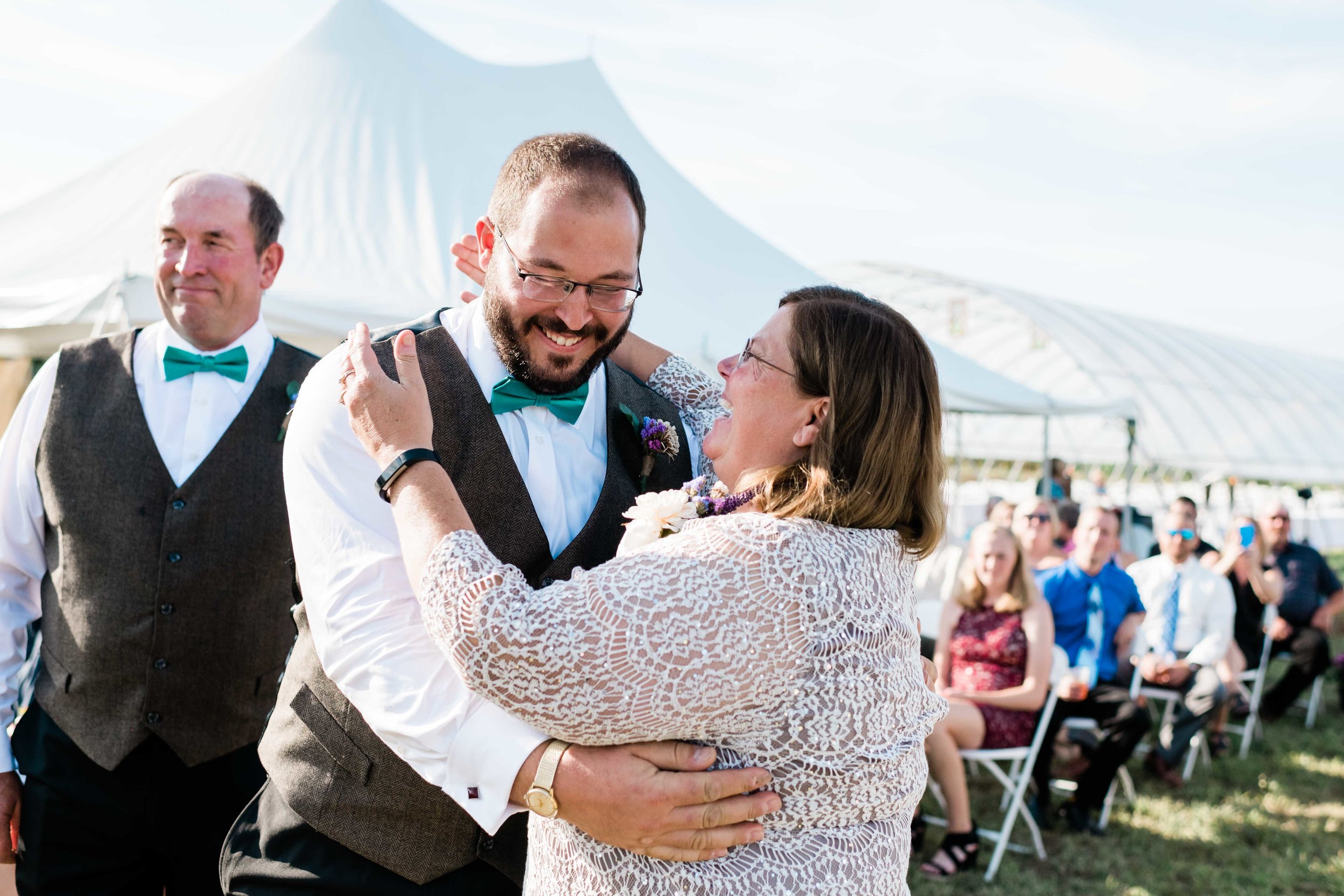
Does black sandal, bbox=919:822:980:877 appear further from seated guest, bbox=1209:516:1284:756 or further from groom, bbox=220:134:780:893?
seated guest, bbox=1209:516:1284:756

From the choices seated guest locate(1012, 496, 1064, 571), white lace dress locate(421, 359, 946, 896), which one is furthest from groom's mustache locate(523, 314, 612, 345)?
seated guest locate(1012, 496, 1064, 571)

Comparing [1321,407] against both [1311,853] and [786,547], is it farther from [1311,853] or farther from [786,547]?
→ [786,547]


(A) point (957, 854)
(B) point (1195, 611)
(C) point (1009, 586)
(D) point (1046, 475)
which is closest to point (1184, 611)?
(B) point (1195, 611)

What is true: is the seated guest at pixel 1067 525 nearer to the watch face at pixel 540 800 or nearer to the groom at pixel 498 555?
the groom at pixel 498 555

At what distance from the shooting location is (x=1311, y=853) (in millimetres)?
5121

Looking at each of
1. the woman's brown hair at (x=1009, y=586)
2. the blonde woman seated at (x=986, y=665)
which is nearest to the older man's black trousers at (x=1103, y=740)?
the blonde woman seated at (x=986, y=665)

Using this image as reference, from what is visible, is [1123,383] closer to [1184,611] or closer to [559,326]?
[1184,611]

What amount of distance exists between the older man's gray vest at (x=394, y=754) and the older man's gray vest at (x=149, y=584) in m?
0.57

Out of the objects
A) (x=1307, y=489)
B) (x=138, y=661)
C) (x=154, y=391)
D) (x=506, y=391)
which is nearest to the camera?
(x=506, y=391)

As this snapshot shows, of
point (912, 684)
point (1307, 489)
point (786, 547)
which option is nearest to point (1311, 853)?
point (912, 684)

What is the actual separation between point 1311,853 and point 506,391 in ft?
17.4

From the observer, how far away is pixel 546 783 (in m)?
1.41

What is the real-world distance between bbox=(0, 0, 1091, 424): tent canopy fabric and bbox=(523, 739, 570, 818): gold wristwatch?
478 cm

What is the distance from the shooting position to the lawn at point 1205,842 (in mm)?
4695
